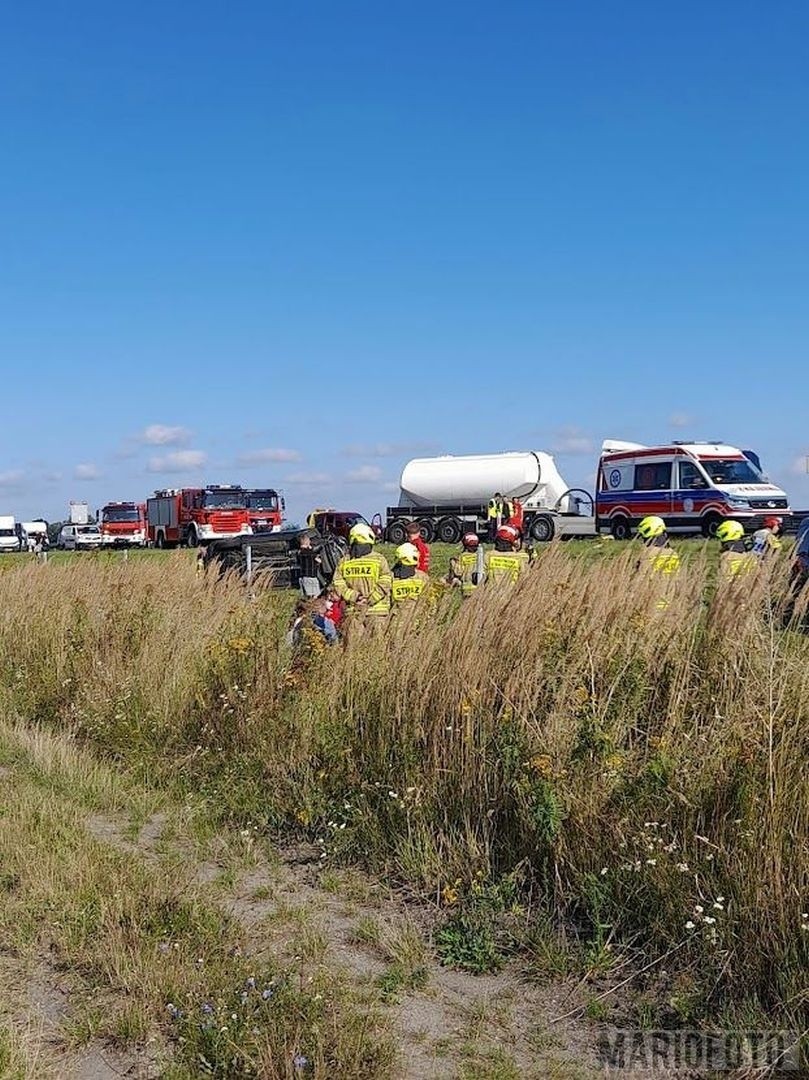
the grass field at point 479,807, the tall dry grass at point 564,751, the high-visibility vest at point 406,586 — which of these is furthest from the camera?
the high-visibility vest at point 406,586

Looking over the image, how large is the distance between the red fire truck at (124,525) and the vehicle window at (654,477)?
26.3 meters

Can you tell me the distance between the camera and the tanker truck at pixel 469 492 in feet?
137

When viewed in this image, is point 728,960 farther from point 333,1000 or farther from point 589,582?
point 589,582

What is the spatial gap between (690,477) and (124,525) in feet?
99.9

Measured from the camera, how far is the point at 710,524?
33375 millimetres

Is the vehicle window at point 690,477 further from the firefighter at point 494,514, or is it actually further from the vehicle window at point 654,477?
the firefighter at point 494,514

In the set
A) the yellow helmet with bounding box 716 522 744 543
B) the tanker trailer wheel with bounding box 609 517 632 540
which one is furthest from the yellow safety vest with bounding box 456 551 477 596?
the tanker trailer wheel with bounding box 609 517 632 540

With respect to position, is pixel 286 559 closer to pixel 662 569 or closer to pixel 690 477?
pixel 662 569

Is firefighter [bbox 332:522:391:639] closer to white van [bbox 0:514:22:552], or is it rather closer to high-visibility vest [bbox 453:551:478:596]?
high-visibility vest [bbox 453:551:478:596]

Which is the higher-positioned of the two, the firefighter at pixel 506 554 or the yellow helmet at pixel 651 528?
the yellow helmet at pixel 651 528

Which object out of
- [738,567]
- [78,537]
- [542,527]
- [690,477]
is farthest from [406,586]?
[78,537]

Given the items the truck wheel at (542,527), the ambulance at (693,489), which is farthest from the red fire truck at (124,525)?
the ambulance at (693,489)

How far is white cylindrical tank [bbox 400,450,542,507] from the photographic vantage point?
137ft

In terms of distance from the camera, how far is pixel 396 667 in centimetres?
702
